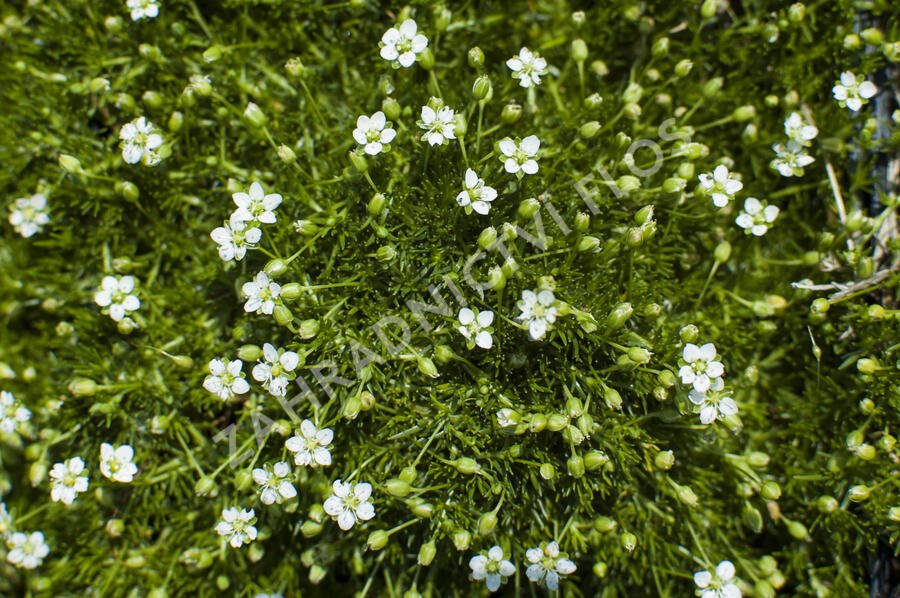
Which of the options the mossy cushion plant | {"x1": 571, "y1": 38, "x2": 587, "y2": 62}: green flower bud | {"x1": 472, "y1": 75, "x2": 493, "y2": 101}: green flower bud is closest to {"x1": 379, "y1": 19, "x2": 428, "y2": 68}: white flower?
the mossy cushion plant

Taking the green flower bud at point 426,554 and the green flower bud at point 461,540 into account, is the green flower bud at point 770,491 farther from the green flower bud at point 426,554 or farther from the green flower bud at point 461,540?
the green flower bud at point 426,554

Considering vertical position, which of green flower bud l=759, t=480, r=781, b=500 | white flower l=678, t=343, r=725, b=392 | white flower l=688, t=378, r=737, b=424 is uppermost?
white flower l=678, t=343, r=725, b=392

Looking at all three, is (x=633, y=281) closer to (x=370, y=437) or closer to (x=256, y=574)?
(x=370, y=437)

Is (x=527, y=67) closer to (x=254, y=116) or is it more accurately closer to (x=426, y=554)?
(x=254, y=116)

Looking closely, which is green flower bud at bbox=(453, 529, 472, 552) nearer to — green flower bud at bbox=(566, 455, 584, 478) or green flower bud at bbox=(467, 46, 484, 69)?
green flower bud at bbox=(566, 455, 584, 478)

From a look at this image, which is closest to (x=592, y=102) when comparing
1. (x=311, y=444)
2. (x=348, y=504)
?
(x=311, y=444)

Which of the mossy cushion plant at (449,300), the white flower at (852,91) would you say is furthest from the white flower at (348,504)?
the white flower at (852,91)

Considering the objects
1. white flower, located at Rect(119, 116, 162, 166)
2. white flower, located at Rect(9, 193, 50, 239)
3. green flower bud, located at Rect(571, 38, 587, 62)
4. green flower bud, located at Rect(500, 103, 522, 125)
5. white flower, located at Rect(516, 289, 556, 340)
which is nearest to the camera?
white flower, located at Rect(516, 289, 556, 340)
